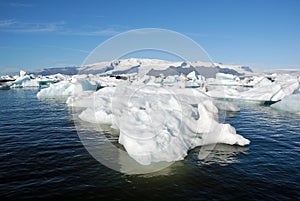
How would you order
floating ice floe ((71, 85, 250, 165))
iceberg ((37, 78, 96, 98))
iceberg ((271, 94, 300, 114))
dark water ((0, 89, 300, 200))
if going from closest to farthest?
dark water ((0, 89, 300, 200))
floating ice floe ((71, 85, 250, 165))
iceberg ((271, 94, 300, 114))
iceberg ((37, 78, 96, 98))

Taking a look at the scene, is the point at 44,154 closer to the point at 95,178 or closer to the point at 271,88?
the point at 95,178

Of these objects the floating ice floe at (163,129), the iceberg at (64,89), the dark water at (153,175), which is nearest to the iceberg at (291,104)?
the dark water at (153,175)

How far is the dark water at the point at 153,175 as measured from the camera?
7758 mm

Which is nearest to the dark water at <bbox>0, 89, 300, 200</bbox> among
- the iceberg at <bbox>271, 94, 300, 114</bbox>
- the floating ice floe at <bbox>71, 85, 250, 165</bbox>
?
the floating ice floe at <bbox>71, 85, 250, 165</bbox>

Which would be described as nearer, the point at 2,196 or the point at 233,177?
the point at 2,196

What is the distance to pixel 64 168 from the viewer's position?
32.1 feet

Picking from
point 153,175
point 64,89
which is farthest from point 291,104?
point 64,89

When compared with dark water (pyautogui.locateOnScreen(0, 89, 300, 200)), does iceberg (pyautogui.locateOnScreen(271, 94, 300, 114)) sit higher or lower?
higher

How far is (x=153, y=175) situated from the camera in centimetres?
899

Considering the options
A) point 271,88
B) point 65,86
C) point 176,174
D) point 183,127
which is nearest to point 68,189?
point 176,174

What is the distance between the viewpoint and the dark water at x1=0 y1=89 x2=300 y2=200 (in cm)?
776

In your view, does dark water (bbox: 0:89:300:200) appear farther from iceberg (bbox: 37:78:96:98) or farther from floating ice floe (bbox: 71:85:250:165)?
iceberg (bbox: 37:78:96:98)

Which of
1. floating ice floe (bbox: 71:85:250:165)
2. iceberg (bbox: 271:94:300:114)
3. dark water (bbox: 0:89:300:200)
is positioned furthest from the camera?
iceberg (bbox: 271:94:300:114)

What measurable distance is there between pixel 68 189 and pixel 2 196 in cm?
199
